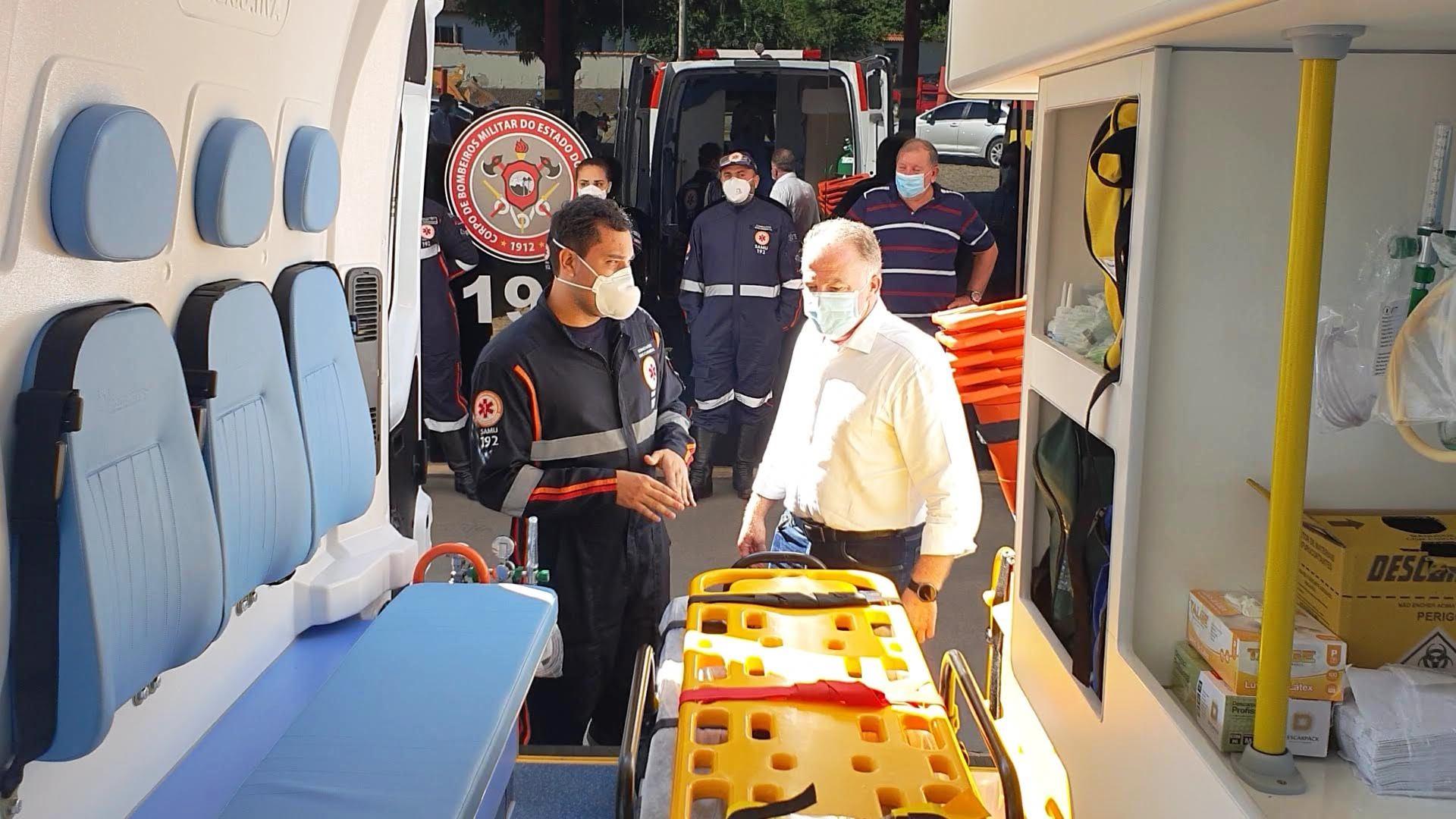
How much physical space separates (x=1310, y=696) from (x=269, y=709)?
6.37 ft

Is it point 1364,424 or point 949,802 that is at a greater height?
point 1364,424

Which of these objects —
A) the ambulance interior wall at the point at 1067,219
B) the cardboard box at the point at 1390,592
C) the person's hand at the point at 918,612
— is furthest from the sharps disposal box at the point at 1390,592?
the person's hand at the point at 918,612

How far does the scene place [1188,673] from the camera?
6.10 ft

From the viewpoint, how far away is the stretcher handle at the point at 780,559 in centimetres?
279

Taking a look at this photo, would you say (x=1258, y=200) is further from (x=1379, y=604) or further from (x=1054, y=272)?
(x=1054, y=272)

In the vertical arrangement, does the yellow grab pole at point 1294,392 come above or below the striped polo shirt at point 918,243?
below

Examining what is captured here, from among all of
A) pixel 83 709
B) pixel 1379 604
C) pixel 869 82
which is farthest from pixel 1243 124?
pixel 869 82

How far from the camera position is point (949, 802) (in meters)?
1.71

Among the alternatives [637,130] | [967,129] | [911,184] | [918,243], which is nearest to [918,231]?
[918,243]

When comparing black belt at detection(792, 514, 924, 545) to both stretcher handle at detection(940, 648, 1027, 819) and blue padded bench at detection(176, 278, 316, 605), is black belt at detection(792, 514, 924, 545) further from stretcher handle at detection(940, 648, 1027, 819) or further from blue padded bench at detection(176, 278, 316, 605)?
blue padded bench at detection(176, 278, 316, 605)

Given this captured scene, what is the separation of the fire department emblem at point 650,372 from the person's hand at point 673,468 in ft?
0.59

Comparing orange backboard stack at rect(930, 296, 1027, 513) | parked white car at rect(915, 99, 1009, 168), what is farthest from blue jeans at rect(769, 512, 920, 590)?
parked white car at rect(915, 99, 1009, 168)

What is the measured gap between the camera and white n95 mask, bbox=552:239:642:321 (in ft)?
10.9

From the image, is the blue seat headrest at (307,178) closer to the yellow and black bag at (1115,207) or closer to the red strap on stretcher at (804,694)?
the red strap on stretcher at (804,694)
